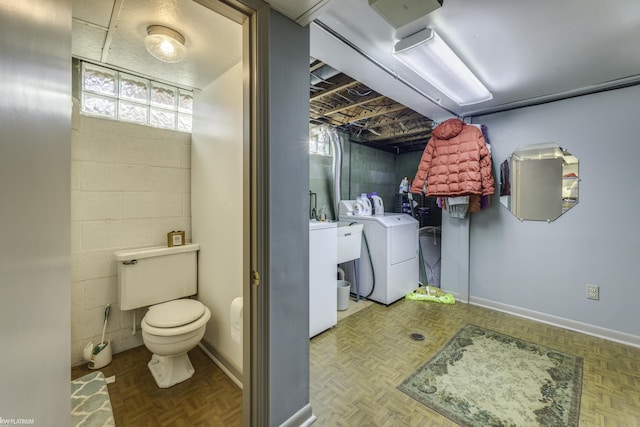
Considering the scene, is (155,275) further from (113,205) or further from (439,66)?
(439,66)

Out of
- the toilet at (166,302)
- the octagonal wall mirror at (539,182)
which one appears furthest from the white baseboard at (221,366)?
the octagonal wall mirror at (539,182)

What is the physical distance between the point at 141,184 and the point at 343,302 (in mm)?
2300

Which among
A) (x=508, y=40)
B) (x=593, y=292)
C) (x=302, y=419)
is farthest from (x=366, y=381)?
(x=508, y=40)

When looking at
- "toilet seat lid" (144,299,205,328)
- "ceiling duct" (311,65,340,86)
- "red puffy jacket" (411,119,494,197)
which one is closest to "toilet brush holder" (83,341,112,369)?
"toilet seat lid" (144,299,205,328)

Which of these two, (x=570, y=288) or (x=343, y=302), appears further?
(x=343, y=302)

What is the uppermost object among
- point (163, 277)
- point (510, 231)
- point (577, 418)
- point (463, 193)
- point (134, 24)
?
point (134, 24)

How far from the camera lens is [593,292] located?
245cm

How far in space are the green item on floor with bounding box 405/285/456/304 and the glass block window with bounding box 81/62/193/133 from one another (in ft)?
10.4

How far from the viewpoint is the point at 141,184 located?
214 cm

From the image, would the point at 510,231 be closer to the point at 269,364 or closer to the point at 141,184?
the point at 269,364

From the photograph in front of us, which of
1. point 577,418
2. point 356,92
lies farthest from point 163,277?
point 577,418

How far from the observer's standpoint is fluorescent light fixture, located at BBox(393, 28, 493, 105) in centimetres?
165


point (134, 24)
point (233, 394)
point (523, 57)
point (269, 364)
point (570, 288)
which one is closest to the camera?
point (269, 364)

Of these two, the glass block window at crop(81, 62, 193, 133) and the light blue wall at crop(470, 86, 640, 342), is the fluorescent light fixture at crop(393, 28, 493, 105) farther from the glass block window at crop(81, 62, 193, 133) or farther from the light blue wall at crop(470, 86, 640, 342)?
the glass block window at crop(81, 62, 193, 133)
